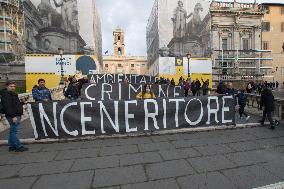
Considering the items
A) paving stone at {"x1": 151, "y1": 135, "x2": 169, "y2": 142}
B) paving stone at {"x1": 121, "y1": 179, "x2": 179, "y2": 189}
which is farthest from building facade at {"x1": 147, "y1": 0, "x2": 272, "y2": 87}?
paving stone at {"x1": 121, "y1": 179, "x2": 179, "y2": 189}

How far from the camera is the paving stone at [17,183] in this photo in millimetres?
4199

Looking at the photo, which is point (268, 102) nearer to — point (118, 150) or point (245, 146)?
point (245, 146)

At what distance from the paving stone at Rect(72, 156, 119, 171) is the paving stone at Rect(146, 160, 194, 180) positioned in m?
0.81

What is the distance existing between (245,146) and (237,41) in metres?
39.6

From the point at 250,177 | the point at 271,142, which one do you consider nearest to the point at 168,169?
the point at 250,177

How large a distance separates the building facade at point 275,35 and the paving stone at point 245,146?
44.0 meters

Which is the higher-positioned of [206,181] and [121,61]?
[121,61]

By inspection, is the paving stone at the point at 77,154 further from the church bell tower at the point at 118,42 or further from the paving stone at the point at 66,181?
the church bell tower at the point at 118,42

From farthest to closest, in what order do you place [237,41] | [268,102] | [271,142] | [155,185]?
1. [237,41]
2. [268,102]
3. [271,142]
4. [155,185]

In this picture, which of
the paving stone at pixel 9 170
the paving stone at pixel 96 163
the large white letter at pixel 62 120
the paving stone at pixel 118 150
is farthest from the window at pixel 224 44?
the paving stone at pixel 9 170

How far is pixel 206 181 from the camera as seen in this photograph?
430 centimetres

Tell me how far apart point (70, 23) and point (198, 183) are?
119ft

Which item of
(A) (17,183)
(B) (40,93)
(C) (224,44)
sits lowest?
(A) (17,183)

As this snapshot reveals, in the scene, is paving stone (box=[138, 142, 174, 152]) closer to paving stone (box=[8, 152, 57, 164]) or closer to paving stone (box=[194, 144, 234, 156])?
paving stone (box=[194, 144, 234, 156])
